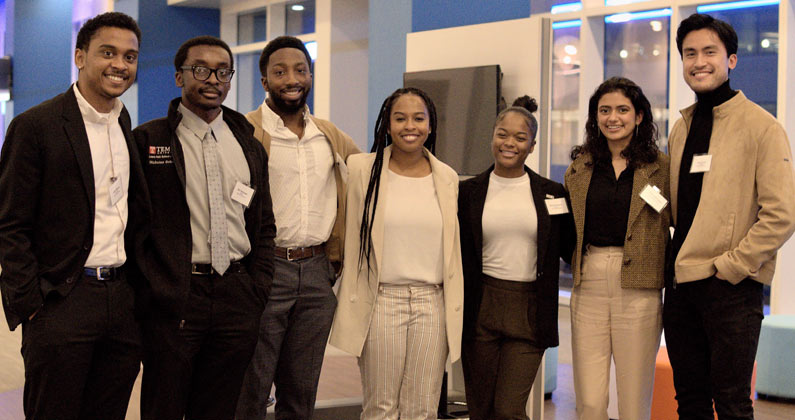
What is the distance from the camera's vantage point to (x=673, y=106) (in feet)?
23.4

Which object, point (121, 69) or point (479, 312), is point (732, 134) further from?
point (121, 69)

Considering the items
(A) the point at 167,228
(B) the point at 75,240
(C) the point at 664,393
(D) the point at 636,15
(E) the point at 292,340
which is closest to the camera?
(B) the point at 75,240

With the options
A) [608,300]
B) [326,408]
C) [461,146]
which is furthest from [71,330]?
[461,146]

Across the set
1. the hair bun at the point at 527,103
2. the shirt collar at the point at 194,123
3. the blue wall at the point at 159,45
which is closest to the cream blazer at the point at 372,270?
the shirt collar at the point at 194,123

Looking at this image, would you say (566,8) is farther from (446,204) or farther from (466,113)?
(446,204)

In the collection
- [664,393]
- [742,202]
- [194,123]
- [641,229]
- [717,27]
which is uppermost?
[717,27]

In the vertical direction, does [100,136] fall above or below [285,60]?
below

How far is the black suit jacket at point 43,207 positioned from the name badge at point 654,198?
1987 mm

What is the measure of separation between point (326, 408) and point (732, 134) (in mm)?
2703

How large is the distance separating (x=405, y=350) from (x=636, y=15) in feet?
19.1

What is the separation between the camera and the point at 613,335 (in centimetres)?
304

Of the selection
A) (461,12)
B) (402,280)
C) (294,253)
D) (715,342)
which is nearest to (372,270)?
(402,280)

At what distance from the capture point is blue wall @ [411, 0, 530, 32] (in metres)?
4.96

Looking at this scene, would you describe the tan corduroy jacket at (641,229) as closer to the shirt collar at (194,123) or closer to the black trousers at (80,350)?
the shirt collar at (194,123)
